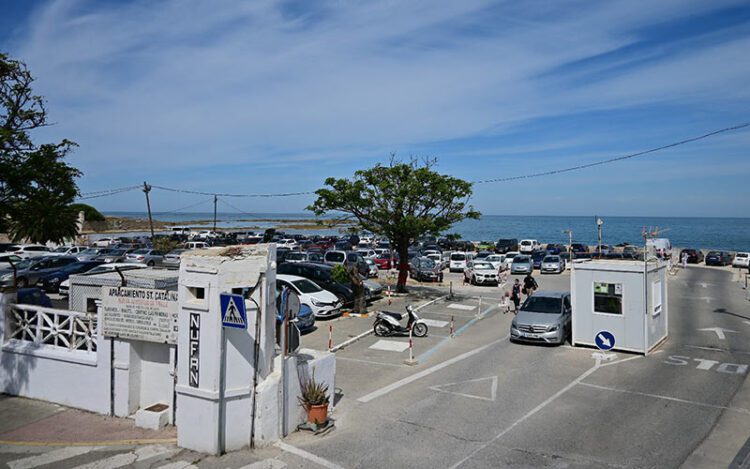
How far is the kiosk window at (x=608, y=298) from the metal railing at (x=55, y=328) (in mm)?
13290

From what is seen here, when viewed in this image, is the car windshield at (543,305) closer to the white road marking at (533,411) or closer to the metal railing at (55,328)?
the white road marking at (533,411)

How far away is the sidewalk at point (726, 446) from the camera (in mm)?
8320

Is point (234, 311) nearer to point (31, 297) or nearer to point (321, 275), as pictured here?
point (31, 297)

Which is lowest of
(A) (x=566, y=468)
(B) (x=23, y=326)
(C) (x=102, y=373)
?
(A) (x=566, y=468)

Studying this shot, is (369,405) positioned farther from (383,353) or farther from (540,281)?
(540,281)

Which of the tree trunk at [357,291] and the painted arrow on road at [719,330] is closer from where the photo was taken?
the painted arrow on road at [719,330]

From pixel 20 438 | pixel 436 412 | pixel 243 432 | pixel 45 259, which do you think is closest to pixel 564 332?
pixel 436 412

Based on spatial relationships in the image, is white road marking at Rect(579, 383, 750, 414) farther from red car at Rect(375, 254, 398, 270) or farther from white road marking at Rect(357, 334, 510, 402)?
red car at Rect(375, 254, 398, 270)

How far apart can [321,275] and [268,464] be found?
16378 millimetres

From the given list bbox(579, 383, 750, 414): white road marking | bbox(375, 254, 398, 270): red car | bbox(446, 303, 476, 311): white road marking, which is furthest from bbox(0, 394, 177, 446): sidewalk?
bbox(375, 254, 398, 270): red car

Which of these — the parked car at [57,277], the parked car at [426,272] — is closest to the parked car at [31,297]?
the parked car at [57,277]

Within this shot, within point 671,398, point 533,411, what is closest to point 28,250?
point 533,411

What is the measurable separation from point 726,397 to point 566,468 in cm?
590

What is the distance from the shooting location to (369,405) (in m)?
10.9
